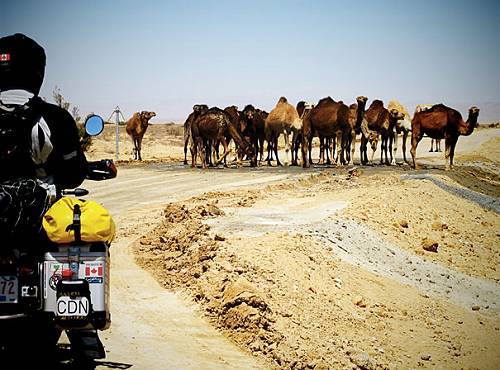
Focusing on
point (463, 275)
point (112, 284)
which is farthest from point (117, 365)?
point (463, 275)

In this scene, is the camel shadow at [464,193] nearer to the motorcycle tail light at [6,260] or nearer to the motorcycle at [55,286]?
the motorcycle at [55,286]

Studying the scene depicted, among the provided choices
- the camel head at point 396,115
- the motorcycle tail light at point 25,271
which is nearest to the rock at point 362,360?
the motorcycle tail light at point 25,271

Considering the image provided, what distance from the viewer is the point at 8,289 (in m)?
4.64

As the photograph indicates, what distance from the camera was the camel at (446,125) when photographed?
24.6m

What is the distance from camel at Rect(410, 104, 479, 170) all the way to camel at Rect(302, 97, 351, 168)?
10.7 ft

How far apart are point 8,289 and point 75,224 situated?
64 centimetres

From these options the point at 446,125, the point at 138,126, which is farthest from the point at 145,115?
the point at 446,125

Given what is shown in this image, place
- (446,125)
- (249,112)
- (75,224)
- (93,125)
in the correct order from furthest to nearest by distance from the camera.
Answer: (249,112)
(446,125)
(93,125)
(75,224)

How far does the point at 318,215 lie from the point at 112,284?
510 cm

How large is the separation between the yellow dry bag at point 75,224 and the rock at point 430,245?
11053mm

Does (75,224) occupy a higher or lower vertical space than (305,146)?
lower

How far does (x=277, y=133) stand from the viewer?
3116 centimetres

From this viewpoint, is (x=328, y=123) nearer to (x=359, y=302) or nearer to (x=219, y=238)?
(x=219, y=238)

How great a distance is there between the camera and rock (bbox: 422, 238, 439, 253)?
1465cm
